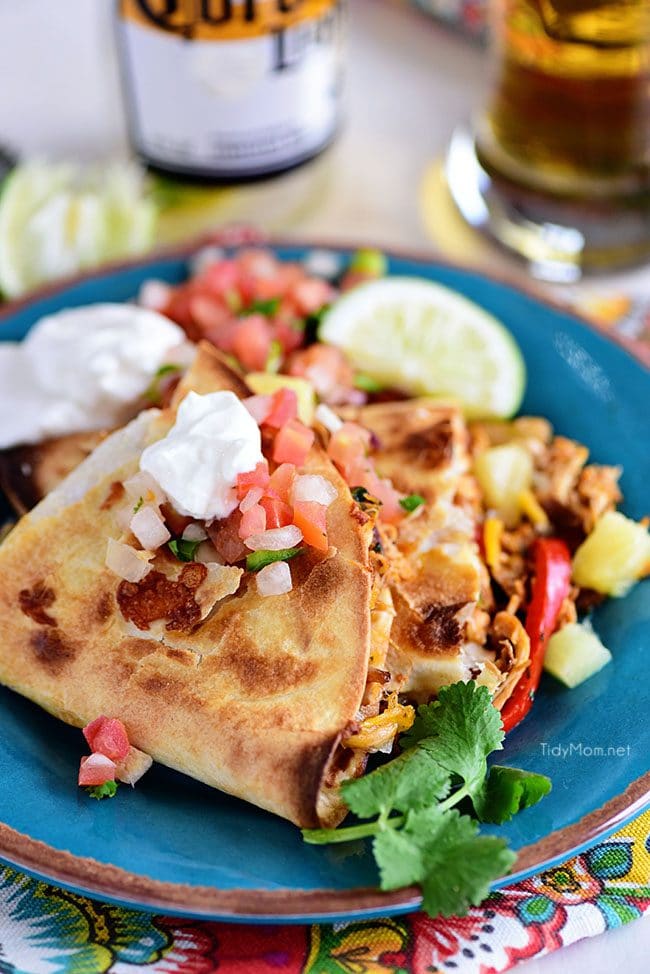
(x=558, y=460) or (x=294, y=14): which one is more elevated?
(x=294, y=14)

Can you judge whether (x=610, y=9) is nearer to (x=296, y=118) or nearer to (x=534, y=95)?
(x=534, y=95)

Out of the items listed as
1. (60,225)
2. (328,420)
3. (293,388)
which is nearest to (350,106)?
(60,225)

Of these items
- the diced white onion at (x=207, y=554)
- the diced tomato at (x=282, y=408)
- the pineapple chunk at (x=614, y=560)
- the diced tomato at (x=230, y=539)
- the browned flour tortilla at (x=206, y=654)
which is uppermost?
the diced tomato at (x=282, y=408)

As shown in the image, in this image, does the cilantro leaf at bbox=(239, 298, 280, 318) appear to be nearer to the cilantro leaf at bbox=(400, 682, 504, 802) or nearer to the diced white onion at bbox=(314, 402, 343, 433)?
the diced white onion at bbox=(314, 402, 343, 433)

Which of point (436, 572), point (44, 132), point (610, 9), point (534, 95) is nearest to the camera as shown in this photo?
point (436, 572)

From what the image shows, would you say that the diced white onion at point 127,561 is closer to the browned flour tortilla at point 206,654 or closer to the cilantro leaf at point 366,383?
the browned flour tortilla at point 206,654

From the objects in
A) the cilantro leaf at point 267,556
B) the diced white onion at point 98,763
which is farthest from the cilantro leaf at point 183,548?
the diced white onion at point 98,763

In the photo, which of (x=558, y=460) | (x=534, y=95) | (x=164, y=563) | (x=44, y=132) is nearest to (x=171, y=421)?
(x=164, y=563)

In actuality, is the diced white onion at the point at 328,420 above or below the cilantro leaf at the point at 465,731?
above

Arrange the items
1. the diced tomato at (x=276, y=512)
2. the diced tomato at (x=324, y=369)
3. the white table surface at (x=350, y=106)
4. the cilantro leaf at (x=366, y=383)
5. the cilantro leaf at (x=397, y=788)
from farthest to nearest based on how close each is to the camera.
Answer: the white table surface at (x=350, y=106) → the cilantro leaf at (x=366, y=383) → the diced tomato at (x=324, y=369) → the diced tomato at (x=276, y=512) → the cilantro leaf at (x=397, y=788)
